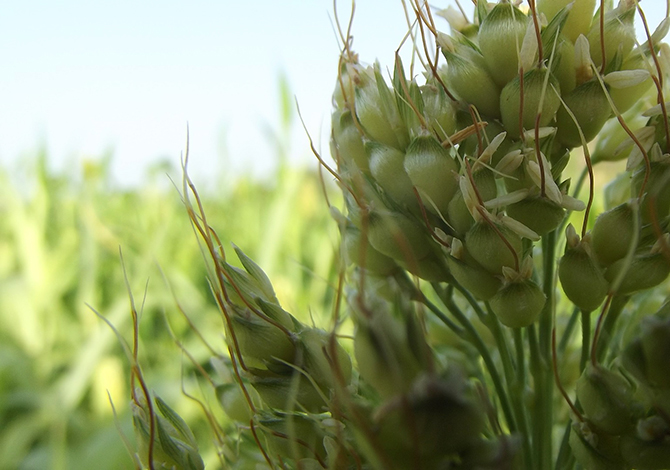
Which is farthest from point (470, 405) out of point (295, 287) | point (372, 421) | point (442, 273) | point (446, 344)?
point (295, 287)

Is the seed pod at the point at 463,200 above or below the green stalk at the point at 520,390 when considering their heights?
above

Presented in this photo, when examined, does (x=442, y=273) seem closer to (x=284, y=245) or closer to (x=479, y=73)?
(x=479, y=73)

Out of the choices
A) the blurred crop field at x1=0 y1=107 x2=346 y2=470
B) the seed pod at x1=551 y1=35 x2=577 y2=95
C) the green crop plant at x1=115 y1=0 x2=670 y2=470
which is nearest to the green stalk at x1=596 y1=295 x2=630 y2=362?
the green crop plant at x1=115 y1=0 x2=670 y2=470

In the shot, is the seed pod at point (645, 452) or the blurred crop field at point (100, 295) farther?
the blurred crop field at point (100, 295)

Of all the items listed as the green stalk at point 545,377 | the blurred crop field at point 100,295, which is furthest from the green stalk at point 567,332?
the blurred crop field at point 100,295

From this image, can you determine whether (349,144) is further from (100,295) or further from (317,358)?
(100,295)

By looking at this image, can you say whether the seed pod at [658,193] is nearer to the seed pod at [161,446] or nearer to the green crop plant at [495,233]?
the green crop plant at [495,233]

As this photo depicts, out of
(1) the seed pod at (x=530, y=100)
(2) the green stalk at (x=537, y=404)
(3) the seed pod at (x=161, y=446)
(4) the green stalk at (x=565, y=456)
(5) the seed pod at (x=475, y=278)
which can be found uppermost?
(1) the seed pod at (x=530, y=100)

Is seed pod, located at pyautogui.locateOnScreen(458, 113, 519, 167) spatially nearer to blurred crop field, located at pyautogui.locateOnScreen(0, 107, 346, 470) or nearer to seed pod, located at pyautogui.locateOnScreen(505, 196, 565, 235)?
seed pod, located at pyautogui.locateOnScreen(505, 196, 565, 235)
